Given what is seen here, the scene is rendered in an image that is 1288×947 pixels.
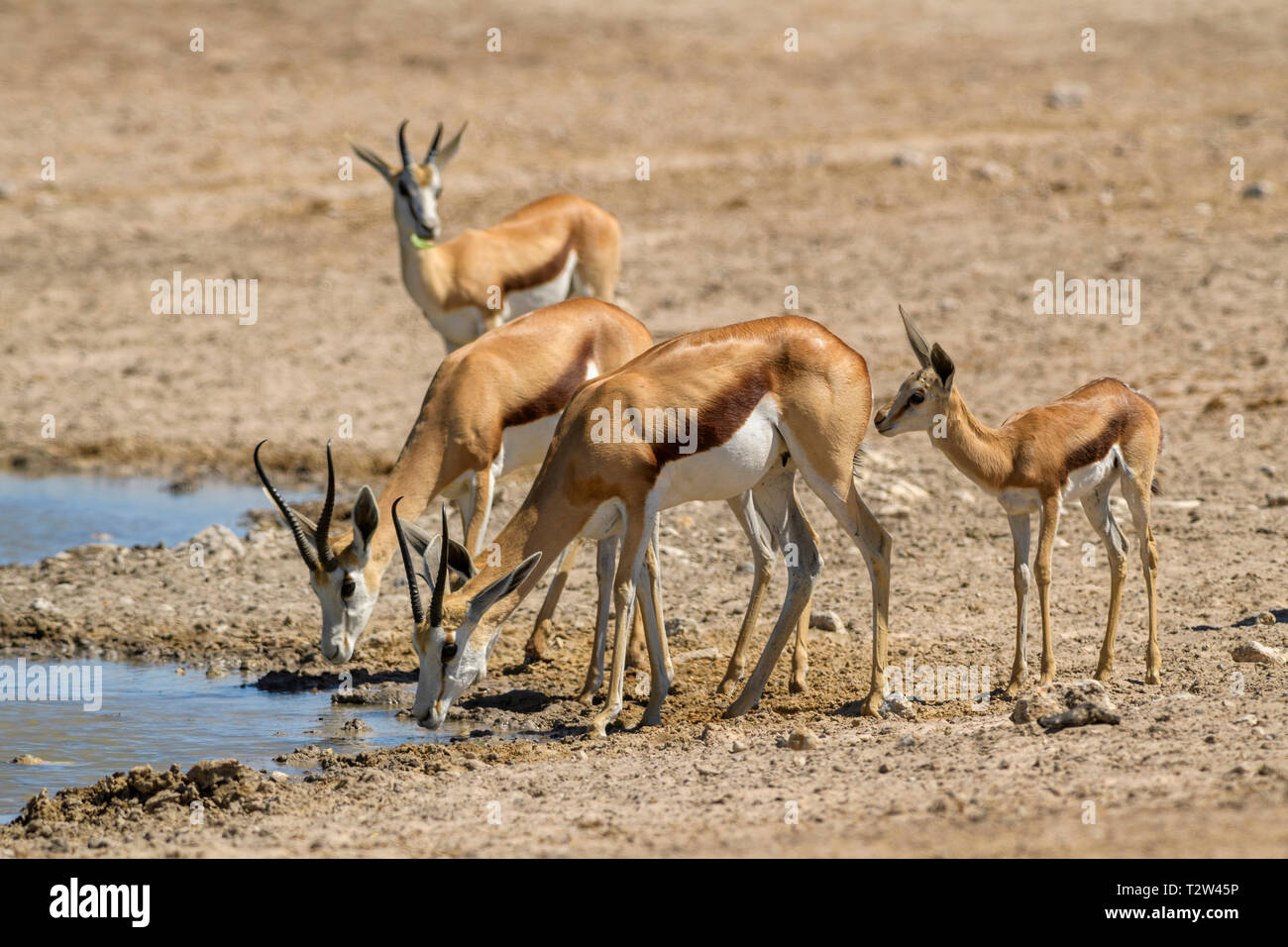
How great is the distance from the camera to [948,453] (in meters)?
8.63

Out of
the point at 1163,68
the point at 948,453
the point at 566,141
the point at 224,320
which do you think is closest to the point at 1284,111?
the point at 1163,68

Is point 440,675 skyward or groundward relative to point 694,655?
skyward

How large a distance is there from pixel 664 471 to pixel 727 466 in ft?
1.04

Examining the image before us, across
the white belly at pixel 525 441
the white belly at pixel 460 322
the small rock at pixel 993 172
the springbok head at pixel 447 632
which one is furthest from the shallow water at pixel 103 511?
the small rock at pixel 993 172

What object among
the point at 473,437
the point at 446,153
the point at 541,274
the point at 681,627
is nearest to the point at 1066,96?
the point at 446,153

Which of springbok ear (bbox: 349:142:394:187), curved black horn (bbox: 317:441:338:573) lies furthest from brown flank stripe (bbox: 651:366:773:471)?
springbok ear (bbox: 349:142:394:187)

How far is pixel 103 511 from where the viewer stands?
13.0 metres

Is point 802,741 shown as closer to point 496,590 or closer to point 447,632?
point 496,590

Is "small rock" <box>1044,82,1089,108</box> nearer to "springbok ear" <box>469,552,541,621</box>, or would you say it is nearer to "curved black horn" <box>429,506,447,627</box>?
"springbok ear" <box>469,552,541,621</box>

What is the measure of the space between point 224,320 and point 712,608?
9.00 meters

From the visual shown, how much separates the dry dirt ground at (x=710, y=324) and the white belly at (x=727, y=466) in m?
1.13

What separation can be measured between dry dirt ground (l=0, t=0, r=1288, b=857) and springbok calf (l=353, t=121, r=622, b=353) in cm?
139

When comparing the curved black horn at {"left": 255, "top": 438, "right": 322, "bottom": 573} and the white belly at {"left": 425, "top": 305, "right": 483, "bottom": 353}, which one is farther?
the white belly at {"left": 425, "top": 305, "right": 483, "bottom": 353}

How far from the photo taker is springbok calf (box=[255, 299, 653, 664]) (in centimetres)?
834
